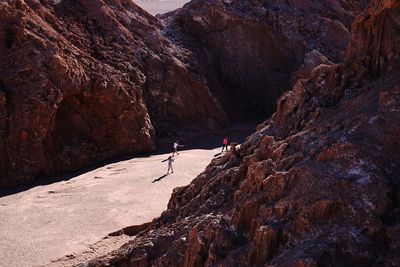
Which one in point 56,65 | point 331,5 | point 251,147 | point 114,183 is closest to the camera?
point 251,147

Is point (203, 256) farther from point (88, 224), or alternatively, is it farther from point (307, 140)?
point (88, 224)

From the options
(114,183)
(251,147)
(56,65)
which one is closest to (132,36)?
(56,65)

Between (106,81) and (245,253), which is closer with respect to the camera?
(245,253)

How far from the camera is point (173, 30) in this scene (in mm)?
28953

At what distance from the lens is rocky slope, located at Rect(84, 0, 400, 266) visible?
17.7 ft

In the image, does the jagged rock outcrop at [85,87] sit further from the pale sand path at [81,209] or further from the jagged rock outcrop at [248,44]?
the jagged rock outcrop at [248,44]

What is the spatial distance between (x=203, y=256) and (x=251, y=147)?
10.5 feet

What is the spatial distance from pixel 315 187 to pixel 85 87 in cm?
1615

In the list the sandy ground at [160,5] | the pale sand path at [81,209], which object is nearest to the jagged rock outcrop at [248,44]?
the pale sand path at [81,209]

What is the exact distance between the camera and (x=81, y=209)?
48.1ft

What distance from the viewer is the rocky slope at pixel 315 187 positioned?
5.41 metres

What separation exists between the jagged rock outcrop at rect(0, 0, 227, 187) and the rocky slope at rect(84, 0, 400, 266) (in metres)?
10.3

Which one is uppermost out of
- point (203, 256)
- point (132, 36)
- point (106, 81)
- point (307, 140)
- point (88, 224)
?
point (132, 36)

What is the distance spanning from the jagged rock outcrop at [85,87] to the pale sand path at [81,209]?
5.67 feet
